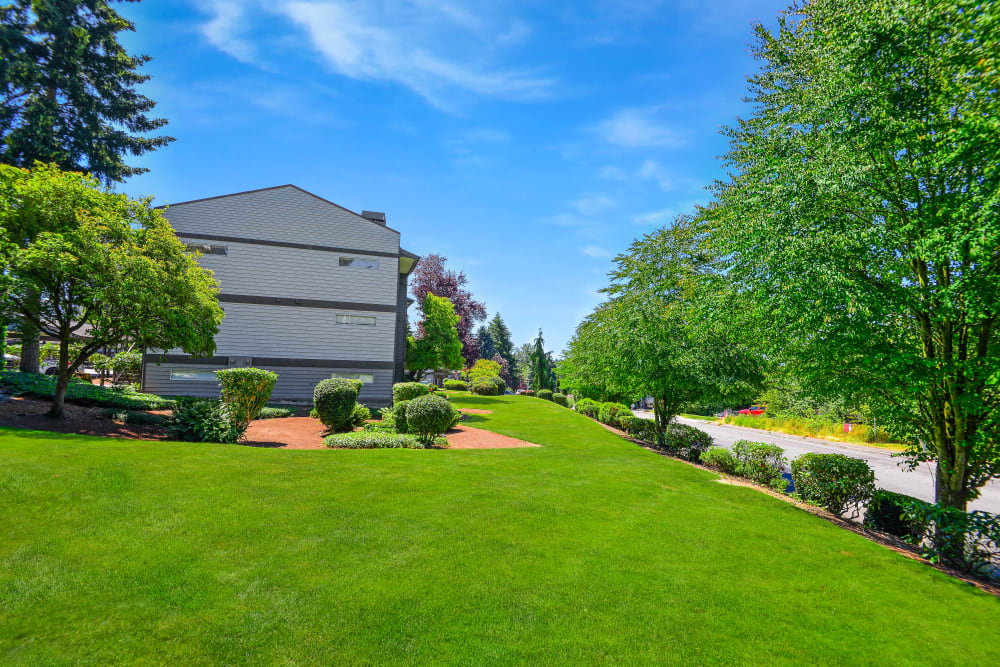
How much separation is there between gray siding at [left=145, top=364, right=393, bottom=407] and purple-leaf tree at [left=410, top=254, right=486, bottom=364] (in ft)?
71.9

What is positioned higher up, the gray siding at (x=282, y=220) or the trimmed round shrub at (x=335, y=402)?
the gray siding at (x=282, y=220)

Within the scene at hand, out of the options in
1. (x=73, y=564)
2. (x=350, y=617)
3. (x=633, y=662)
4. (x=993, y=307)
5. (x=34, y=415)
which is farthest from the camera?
(x=34, y=415)

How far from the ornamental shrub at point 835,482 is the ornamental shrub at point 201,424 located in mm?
14340

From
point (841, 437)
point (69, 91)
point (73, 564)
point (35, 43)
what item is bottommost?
point (841, 437)

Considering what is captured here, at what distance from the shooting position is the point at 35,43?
20.9m

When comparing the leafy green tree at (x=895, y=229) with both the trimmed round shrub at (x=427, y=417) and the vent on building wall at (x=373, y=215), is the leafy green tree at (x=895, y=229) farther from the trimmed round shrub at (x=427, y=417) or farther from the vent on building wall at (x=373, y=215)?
the vent on building wall at (x=373, y=215)

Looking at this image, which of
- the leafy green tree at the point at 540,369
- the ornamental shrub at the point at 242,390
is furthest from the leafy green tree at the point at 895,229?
the leafy green tree at the point at 540,369

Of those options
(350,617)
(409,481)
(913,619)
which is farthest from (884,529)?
(350,617)

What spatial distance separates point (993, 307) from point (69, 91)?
35.9 metres

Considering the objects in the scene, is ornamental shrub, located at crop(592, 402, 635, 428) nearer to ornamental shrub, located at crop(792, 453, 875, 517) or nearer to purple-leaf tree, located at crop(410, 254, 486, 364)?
ornamental shrub, located at crop(792, 453, 875, 517)

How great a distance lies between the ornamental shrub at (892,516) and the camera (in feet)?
25.5

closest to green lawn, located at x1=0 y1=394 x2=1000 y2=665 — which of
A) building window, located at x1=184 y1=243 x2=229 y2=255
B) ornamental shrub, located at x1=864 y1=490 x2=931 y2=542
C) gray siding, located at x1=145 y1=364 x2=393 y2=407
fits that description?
ornamental shrub, located at x1=864 y1=490 x2=931 y2=542

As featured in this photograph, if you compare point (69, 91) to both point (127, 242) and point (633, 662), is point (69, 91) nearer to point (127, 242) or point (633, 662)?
point (127, 242)

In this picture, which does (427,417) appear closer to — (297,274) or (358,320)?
(358,320)
